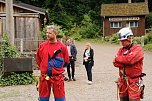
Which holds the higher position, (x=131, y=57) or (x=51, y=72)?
(x=131, y=57)

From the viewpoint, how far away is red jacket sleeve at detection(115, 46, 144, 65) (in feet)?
23.0

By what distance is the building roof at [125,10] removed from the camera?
171 feet

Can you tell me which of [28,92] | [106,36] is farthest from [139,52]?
[106,36]

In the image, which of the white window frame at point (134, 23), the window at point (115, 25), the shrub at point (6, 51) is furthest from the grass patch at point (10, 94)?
the white window frame at point (134, 23)

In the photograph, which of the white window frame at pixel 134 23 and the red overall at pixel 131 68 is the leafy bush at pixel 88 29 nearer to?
the white window frame at pixel 134 23

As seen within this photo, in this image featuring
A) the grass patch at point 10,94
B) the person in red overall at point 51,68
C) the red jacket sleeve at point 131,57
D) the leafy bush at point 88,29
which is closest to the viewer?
the red jacket sleeve at point 131,57

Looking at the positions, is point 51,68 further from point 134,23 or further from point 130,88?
point 134,23

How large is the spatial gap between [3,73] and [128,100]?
852cm

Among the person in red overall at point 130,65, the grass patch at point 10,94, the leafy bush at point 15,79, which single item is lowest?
the grass patch at point 10,94

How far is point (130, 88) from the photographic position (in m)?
7.10

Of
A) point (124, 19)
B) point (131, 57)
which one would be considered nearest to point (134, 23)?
point (124, 19)

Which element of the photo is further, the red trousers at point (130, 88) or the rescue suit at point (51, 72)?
the rescue suit at point (51, 72)

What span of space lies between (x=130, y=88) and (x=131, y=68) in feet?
1.16

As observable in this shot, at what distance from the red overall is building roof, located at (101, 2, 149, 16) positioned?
45.2 meters
